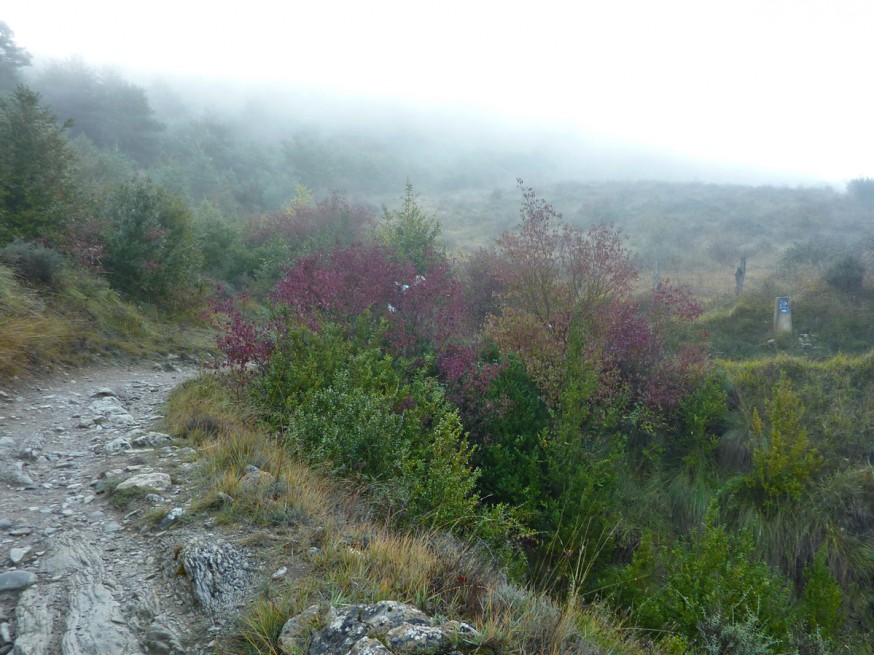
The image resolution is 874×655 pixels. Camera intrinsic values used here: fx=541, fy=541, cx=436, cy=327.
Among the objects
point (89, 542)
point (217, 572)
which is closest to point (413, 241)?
point (89, 542)

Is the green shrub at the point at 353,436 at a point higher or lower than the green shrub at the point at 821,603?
higher

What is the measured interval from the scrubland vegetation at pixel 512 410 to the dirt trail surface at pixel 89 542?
34 centimetres

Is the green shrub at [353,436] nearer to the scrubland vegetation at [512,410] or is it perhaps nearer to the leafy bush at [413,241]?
the scrubland vegetation at [512,410]

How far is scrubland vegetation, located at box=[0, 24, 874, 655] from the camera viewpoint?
3.49 m

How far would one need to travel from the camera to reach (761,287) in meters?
13.6

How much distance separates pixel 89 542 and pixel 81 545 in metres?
0.04

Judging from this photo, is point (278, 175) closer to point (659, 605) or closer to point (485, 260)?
point (485, 260)

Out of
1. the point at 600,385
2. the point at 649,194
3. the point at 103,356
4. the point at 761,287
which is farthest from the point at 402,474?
the point at 649,194

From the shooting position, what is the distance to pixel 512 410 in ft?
21.6

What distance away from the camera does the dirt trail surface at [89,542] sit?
2373 mm

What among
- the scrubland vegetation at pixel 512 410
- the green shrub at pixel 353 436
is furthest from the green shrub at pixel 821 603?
the green shrub at pixel 353 436

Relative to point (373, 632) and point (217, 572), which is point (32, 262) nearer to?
point (217, 572)

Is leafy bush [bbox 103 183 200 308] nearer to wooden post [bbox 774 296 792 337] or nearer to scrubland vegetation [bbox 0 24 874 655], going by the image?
scrubland vegetation [bbox 0 24 874 655]

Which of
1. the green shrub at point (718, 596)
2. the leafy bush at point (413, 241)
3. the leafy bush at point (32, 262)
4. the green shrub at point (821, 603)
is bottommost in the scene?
the green shrub at point (821, 603)
